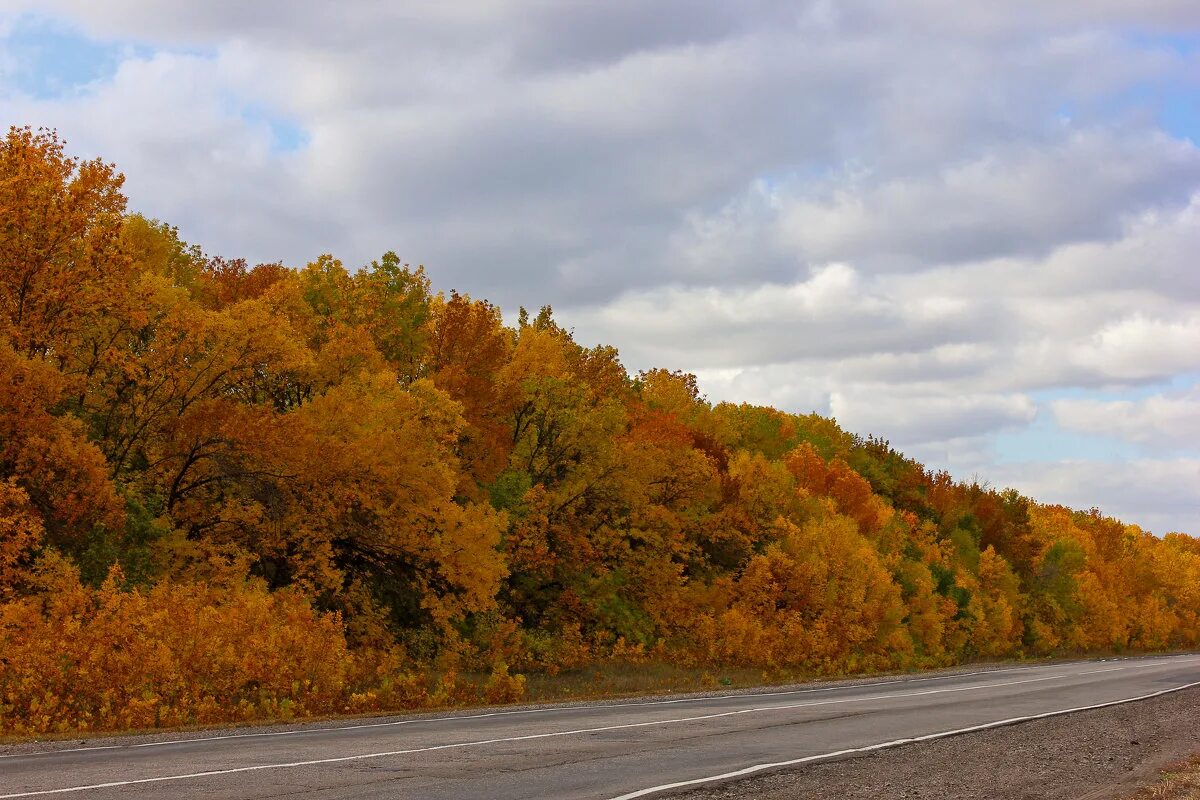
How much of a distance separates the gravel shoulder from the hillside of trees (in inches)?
468

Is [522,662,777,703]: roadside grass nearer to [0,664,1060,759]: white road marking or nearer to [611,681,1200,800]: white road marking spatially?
[0,664,1060,759]: white road marking

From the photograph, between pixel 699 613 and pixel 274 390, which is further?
pixel 699 613

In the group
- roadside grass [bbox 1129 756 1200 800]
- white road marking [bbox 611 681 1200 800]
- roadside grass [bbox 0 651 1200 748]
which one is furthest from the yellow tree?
roadside grass [bbox 1129 756 1200 800]

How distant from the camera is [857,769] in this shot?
14391 millimetres

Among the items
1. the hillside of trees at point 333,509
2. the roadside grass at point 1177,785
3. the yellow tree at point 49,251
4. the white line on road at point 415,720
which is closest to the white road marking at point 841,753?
the roadside grass at point 1177,785

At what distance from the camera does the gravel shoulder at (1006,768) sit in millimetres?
12680

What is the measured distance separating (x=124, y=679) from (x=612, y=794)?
13991 mm

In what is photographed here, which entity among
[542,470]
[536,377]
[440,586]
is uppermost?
[536,377]

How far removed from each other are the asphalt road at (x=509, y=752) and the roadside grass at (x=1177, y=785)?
3.75 m

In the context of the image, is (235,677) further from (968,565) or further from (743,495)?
(968,565)

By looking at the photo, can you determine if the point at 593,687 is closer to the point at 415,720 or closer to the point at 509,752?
the point at 415,720

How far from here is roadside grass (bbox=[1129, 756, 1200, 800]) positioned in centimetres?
1308

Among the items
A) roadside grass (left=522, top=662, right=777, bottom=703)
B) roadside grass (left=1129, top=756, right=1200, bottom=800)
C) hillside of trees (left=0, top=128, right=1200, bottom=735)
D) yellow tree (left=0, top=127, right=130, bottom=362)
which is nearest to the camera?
roadside grass (left=1129, top=756, right=1200, bottom=800)

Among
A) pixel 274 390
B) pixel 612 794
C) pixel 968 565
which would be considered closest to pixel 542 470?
pixel 274 390
